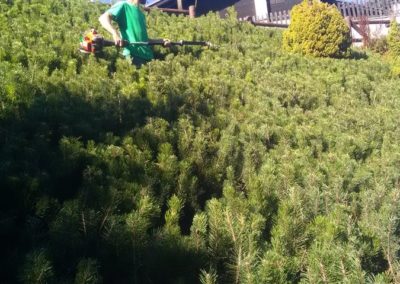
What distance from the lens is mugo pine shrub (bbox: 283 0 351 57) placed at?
33.7ft

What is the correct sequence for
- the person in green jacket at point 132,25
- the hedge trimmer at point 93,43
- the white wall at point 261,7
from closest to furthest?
the hedge trimmer at point 93,43, the person in green jacket at point 132,25, the white wall at point 261,7

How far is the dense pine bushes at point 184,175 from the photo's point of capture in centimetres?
223

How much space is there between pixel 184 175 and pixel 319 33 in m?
8.25

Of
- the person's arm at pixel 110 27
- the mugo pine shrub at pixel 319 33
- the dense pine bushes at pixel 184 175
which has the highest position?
the person's arm at pixel 110 27

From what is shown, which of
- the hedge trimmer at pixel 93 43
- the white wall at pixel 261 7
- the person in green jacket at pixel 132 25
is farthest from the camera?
the white wall at pixel 261 7

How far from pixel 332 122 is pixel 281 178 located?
2.48m

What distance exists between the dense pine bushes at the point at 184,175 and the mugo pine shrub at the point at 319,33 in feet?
11.1

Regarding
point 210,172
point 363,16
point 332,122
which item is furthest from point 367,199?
point 363,16

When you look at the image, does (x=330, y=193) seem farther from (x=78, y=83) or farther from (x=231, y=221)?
(x=78, y=83)

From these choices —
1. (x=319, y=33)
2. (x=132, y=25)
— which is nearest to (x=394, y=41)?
(x=319, y=33)

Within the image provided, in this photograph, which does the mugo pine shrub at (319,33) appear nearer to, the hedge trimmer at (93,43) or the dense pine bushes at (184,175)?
the dense pine bushes at (184,175)

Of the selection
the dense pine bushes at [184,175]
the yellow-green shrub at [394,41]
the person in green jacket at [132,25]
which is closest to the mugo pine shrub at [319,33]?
the yellow-green shrub at [394,41]

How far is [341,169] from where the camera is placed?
414 cm

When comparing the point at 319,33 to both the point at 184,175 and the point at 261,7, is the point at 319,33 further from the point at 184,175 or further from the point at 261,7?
the point at 261,7
